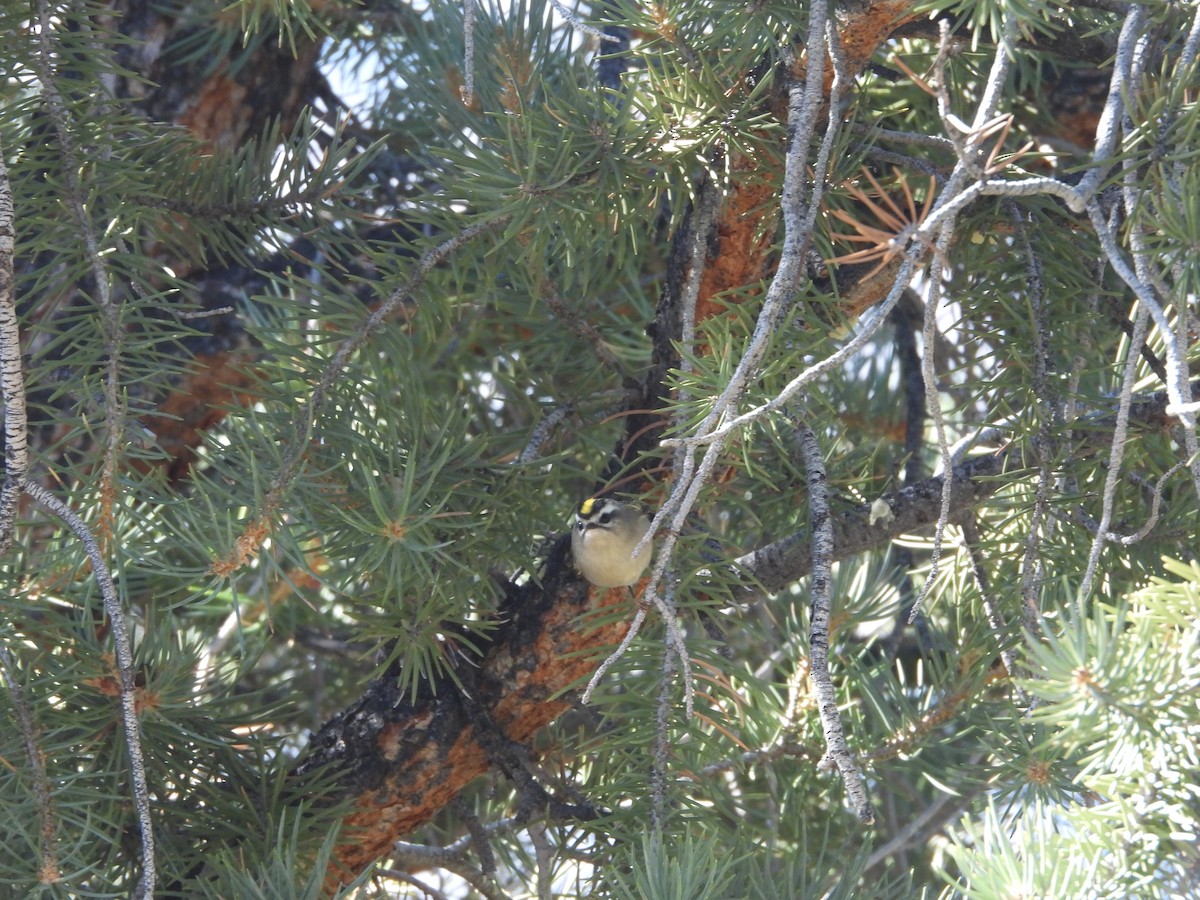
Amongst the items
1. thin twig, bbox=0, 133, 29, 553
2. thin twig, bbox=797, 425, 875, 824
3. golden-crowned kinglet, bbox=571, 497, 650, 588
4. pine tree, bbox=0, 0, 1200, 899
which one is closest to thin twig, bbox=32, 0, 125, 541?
pine tree, bbox=0, 0, 1200, 899

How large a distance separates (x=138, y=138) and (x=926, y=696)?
1125mm

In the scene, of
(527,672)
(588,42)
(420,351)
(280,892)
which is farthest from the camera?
(588,42)

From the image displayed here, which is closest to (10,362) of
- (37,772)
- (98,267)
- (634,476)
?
(98,267)

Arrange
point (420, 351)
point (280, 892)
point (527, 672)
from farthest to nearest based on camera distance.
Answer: point (420, 351) → point (527, 672) → point (280, 892)

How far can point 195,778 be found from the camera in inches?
48.3

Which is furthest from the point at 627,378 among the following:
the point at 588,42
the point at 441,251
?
the point at 588,42

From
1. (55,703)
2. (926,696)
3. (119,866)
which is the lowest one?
Answer: (119,866)

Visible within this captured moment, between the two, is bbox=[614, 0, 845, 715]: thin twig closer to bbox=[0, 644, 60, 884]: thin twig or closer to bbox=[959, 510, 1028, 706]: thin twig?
bbox=[959, 510, 1028, 706]: thin twig

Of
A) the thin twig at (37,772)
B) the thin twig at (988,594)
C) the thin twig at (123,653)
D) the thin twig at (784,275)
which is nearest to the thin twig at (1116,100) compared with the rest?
the thin twig at (784,275)

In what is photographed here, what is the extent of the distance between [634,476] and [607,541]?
13 cm

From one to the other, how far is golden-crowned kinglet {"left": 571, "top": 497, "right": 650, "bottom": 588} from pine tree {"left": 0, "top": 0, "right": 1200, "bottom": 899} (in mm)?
32

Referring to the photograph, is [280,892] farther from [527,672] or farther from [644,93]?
[644,93]

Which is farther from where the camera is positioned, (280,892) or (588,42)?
(588,42)

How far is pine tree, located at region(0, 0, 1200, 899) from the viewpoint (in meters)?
0.83
